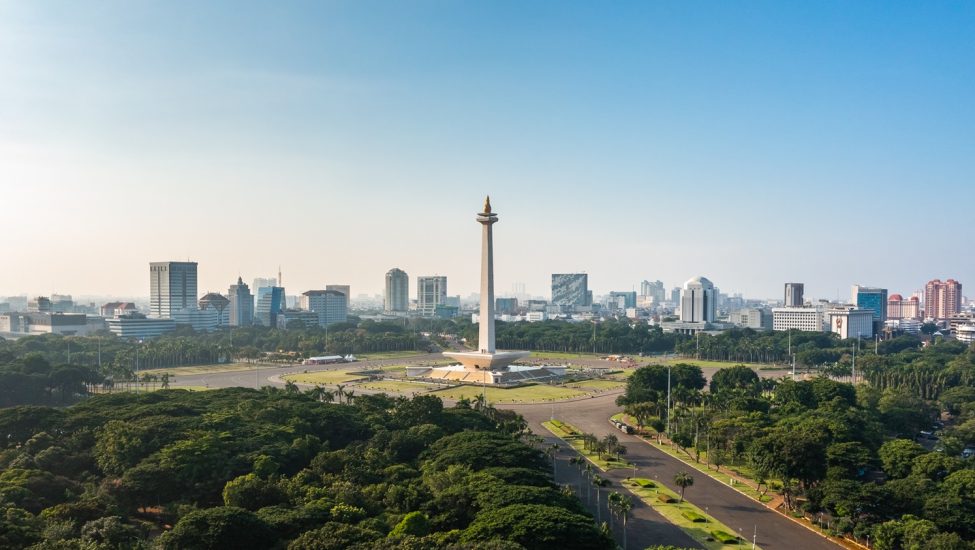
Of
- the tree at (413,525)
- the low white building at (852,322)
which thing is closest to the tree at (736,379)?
the tree at (413,525)

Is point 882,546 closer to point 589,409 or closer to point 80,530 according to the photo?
point 80,530

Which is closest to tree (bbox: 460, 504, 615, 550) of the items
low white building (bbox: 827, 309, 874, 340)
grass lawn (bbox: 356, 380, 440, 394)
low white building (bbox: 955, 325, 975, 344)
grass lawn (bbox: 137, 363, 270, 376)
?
grass lawn (bbox: 356, 380, 440, 394)

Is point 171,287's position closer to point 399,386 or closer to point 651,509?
point 399,386

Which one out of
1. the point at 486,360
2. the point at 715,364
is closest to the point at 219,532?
the point at 486,360

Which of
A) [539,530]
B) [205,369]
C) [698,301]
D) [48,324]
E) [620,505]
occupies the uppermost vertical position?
[698,301]

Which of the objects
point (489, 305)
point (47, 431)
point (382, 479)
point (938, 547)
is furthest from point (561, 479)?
point (489, 305)
